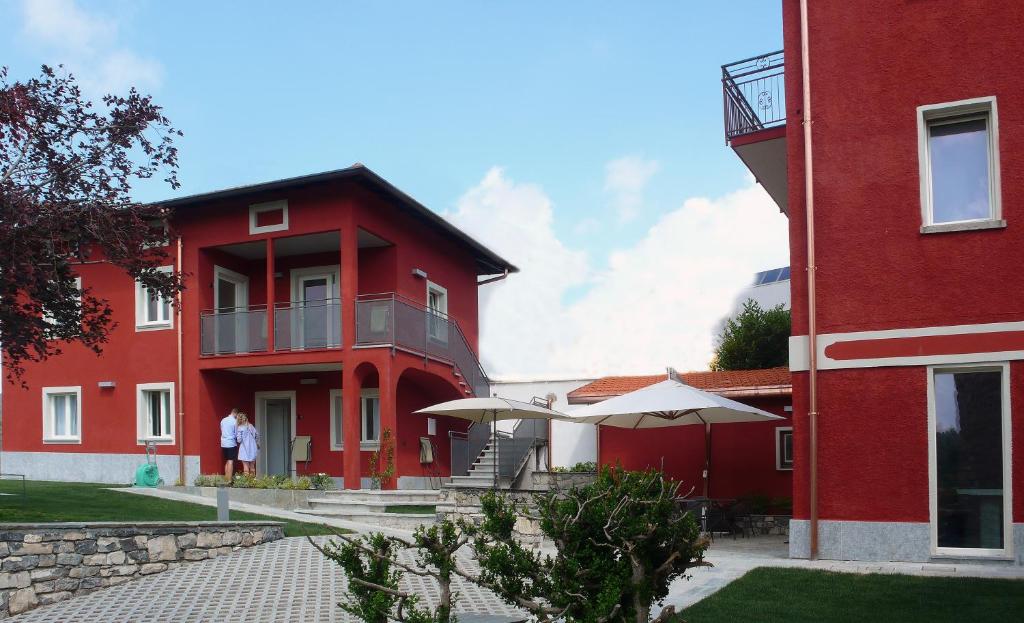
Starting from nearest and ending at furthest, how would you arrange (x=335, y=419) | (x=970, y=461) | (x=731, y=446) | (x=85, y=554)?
1. (x=85, y=554)
2. (x=970, y=461)
3. (x=731, y=446)
4. (x=335, y=419)

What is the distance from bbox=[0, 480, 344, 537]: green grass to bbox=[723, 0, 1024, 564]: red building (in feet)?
22.7

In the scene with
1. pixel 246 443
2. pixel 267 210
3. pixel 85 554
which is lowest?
pixel 85 554

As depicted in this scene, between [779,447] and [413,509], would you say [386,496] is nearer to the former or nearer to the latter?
[413,509]

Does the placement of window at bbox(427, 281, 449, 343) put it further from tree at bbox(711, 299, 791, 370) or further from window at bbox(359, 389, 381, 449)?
tree at bbox(711, 299, 791, 370)

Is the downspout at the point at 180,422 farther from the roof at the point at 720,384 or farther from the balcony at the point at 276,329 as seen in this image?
the roof at the point at 720,384

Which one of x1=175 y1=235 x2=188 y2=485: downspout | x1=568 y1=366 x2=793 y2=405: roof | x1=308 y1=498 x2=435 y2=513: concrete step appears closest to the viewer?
x1=568 y1=366 x2=793 y2=405: roof

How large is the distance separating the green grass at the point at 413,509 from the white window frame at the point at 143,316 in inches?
276

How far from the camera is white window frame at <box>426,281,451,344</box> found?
21375 mm

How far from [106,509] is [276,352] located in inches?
257

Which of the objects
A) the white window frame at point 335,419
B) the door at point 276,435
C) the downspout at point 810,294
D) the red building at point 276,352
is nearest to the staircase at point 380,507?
the red building at point 276,352

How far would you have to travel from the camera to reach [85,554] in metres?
9.63

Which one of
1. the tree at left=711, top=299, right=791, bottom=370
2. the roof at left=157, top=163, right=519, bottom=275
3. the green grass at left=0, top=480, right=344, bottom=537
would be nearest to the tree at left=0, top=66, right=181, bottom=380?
the green grass at left=0, top=480, right=344, bottom=537

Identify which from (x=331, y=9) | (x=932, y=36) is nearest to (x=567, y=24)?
(x=331, y=9)

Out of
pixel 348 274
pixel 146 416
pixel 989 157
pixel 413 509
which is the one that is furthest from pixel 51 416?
pixel 989 157
